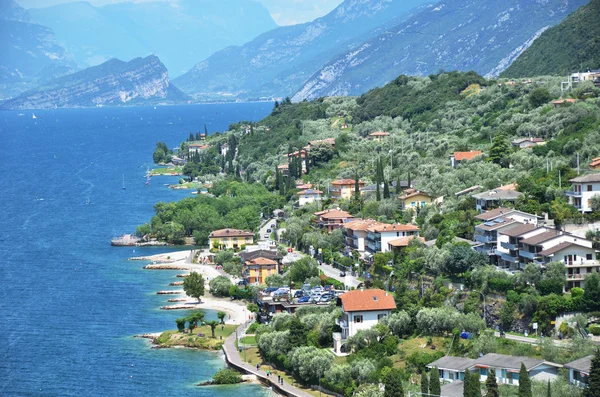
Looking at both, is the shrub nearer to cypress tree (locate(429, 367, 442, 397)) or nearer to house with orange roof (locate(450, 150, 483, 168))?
cypress tree (locate(429, 367, 442, 397))

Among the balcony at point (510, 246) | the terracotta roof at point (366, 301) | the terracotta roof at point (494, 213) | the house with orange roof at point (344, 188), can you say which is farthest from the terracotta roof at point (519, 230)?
the house with orange roof at point (344, 188)

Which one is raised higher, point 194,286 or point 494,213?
point 494,213

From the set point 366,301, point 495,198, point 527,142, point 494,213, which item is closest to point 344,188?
point 527,142

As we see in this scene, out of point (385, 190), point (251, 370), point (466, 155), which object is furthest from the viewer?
point (466, 155)

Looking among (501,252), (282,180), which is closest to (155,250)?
(282,180)

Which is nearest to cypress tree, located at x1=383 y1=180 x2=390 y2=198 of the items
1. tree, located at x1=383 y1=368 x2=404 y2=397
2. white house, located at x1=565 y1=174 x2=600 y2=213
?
white house, located at x1=565 y1=174 x2=600 y2=213

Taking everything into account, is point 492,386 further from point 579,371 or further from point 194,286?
point 194,286

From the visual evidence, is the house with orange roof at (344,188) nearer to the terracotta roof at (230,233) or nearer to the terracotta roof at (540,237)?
the terracotta roof at (230,233)

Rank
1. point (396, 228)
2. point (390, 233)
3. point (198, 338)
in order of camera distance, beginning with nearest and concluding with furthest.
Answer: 1. point (198, 338)
2. point (390, 233)
3. point (396, 228)
